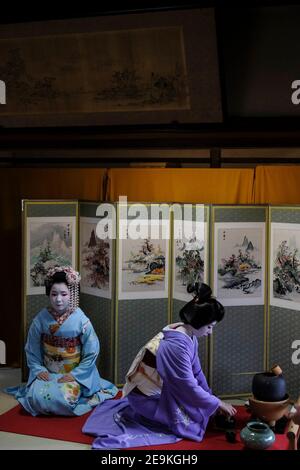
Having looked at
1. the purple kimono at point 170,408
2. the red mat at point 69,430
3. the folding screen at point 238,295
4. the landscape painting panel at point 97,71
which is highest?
the landscape painting panel at point 97,71

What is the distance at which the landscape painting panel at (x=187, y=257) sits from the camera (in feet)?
16.2

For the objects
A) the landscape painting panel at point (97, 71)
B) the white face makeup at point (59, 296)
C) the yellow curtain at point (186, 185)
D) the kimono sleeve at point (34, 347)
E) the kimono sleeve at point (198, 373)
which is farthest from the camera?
the yellow curtain at point (186, 185)

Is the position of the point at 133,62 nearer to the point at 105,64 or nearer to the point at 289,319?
the point at 105,64

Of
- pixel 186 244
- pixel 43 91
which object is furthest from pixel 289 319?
pixel 43 91

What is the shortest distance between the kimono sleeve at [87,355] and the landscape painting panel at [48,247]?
705 millimetres

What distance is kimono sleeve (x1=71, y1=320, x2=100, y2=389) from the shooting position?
15.5 feet

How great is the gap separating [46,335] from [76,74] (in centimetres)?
217

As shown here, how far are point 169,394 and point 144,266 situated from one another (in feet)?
4.14

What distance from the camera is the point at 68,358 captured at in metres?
4.79

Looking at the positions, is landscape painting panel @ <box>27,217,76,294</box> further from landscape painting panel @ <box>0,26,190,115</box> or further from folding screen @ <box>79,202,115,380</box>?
landscape painting panel @ <box>0,26,190,115</box>

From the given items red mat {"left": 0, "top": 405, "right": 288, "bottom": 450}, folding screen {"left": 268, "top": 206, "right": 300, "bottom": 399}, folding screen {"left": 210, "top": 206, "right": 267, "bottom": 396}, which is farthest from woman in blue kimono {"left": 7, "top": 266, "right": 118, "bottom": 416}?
folding screen {"left": 268, "top": 206, "right": 300, "bottom": 399}

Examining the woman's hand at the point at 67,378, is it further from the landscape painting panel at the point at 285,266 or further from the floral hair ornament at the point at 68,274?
the landscape painting panel at the point at 285,266

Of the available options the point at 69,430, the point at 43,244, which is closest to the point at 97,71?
the point at 43,244

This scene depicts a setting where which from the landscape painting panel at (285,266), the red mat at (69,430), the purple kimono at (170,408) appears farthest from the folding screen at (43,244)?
the landscape painting panel at (285,266)
